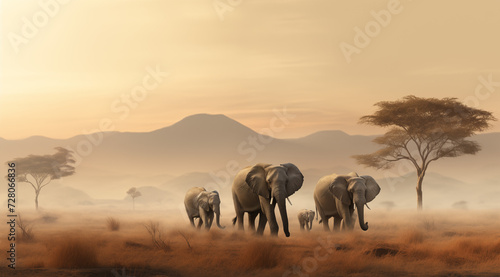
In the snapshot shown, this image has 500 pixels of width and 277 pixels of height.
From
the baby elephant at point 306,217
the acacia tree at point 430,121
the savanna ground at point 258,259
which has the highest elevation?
the acacia tree at point 430,121

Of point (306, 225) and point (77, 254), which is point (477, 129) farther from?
point (77, 254)

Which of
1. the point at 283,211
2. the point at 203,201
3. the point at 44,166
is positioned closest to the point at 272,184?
the point at 283,211

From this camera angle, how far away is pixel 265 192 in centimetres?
2245

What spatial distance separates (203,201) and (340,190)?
274 inches

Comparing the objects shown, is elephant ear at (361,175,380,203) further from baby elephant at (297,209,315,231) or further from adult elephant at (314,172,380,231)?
baby elephant at (297,209,315,231)

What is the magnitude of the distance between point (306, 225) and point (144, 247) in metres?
15.0

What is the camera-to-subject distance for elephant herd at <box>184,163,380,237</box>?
22.0 metres

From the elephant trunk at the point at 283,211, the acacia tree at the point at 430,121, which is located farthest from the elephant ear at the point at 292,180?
the acacia tree at the point at 430,121

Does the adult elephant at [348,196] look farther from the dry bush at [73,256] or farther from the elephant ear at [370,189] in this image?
the dry bush at [73,256]

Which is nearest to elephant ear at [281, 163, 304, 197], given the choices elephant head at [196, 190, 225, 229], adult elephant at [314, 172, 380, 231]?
adult elephant at [314, 172, 380, 231]

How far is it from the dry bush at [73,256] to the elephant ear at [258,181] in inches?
292

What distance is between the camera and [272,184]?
71.8 feet

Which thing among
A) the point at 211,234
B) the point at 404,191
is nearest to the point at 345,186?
the point at 211,234

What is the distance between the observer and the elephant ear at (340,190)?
24.8m
